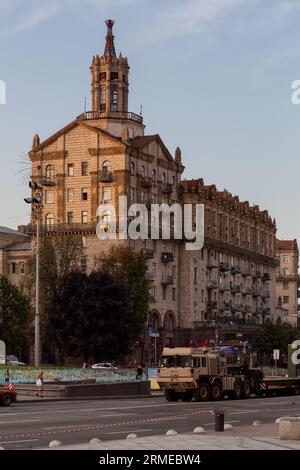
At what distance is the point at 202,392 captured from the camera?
163 ft

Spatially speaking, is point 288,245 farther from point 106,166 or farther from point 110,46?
point 106,166

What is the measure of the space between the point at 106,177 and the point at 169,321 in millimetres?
18068

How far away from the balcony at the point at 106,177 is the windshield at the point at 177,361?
52.7m

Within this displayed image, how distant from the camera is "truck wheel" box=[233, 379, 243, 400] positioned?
5206cm

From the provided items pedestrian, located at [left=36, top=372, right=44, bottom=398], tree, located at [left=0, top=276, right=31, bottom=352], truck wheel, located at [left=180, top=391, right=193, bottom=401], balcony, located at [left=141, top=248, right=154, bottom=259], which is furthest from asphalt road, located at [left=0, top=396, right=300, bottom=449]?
Result: balcony, located at [left=141, top=248, right=154, bottom=259]

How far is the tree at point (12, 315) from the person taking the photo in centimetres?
8679

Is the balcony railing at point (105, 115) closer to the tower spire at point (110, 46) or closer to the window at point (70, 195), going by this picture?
the tower spire at point (110, 46)

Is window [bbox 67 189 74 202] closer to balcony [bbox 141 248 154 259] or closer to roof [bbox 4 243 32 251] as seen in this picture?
roof [bbox 4 243 32 251]

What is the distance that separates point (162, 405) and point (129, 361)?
5345cm

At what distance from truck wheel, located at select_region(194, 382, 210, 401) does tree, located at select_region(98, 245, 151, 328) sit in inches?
1512
